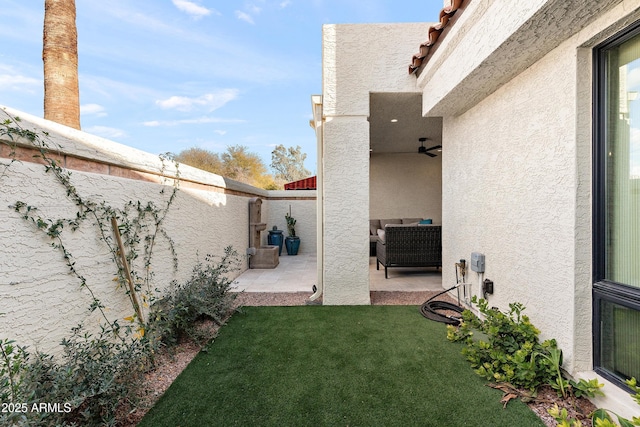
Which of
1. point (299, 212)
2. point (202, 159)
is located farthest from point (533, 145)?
point (202, 159)

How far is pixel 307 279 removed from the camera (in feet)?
21.3

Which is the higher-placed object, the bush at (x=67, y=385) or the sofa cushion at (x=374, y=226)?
the sofa cushion at (x=374, y=226)

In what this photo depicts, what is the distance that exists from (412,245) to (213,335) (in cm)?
448

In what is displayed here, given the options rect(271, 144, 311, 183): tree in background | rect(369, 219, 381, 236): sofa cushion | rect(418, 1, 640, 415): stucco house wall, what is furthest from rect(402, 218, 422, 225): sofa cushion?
rect(271, 144, 311, 183): tree in background

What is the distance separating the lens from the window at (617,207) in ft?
6.91

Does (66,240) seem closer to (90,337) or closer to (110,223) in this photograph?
(110,223)

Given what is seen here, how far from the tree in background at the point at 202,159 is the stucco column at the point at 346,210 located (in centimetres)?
2208

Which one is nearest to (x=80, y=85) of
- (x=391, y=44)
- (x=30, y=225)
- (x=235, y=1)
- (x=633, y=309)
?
(x=30, y=225)

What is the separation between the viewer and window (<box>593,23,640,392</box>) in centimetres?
211

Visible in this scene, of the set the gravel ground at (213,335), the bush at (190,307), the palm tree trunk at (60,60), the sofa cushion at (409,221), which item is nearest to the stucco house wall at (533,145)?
the gravel ground at (213,335)

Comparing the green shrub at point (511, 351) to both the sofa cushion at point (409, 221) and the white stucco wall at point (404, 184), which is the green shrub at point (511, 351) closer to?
the sofa cushion at point (409, 221)

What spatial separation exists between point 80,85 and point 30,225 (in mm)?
5414

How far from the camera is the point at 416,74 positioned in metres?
4.63

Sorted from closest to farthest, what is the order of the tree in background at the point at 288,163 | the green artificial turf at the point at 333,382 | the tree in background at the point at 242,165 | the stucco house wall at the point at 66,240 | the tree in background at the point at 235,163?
1. the stucco house wall at the point at 66,240
2. the green artificial turf at the point at 333,382
3. the tree in background at the point at 235,163
4. the tree in background at the point at 242,165
5. the tree in background at the point at 288,163
